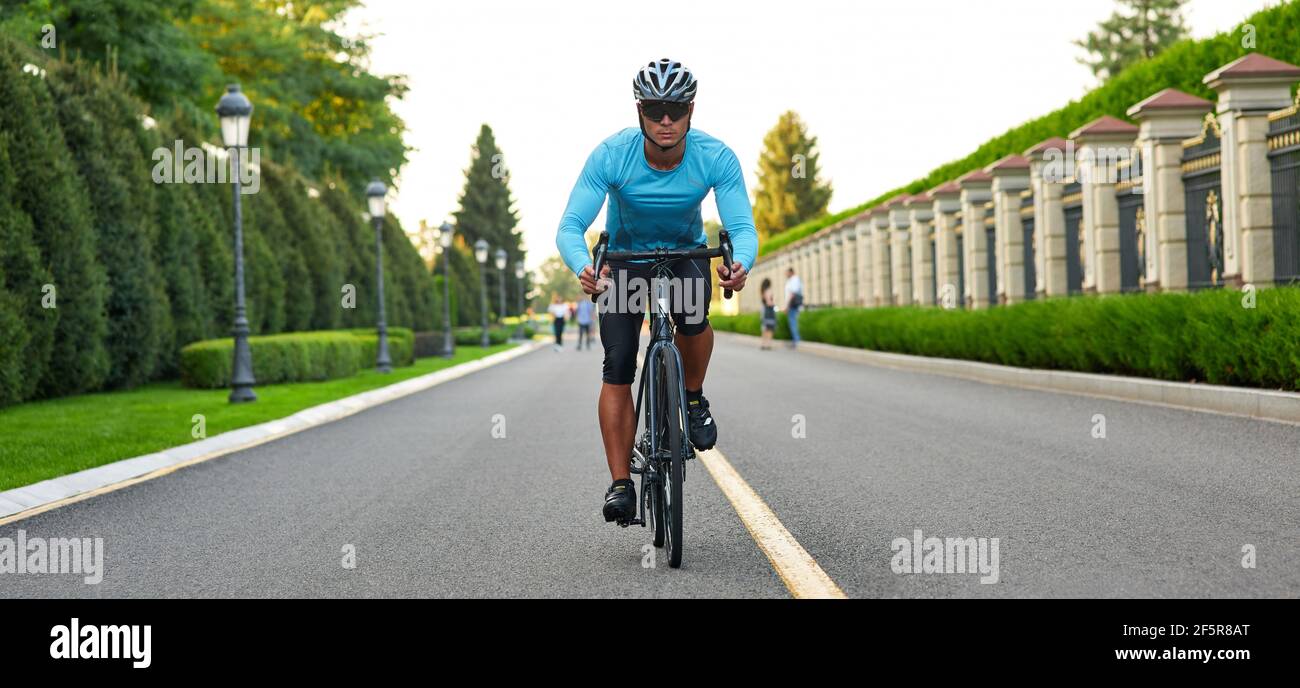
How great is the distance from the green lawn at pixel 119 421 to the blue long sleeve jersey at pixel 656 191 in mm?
5076

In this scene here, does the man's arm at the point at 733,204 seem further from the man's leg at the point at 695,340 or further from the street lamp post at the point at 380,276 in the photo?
the street lamp post at the point at 380,276

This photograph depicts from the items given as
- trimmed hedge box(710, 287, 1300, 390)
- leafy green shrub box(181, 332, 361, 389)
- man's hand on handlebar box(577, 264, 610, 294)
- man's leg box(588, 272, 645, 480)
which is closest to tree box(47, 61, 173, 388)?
leafy green shrub box(181, 332, 361, 389)

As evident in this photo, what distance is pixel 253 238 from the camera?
24.9 meters

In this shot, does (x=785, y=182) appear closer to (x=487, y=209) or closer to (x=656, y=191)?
(x=487, y=209)

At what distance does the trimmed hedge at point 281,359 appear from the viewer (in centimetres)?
1803

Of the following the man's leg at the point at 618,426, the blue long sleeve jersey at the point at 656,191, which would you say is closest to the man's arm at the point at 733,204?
the blue long sleeve jersey at the point at 656,191

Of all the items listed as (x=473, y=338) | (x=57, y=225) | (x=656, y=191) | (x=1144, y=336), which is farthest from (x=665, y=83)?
(x=473, y=338)

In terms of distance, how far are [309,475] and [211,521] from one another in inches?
81.2

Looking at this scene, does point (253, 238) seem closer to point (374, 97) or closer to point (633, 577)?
point (633, 577)

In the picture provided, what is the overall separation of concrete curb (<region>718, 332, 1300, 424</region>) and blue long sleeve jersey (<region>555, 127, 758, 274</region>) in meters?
7.05

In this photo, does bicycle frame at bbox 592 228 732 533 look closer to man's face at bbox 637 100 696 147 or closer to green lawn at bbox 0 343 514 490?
man's face at bbox 637 100 696 147

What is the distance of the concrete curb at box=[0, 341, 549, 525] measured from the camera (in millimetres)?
7508

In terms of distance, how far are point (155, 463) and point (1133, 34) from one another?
220ft

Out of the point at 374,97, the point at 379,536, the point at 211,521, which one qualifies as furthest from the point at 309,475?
the point at 374,97
